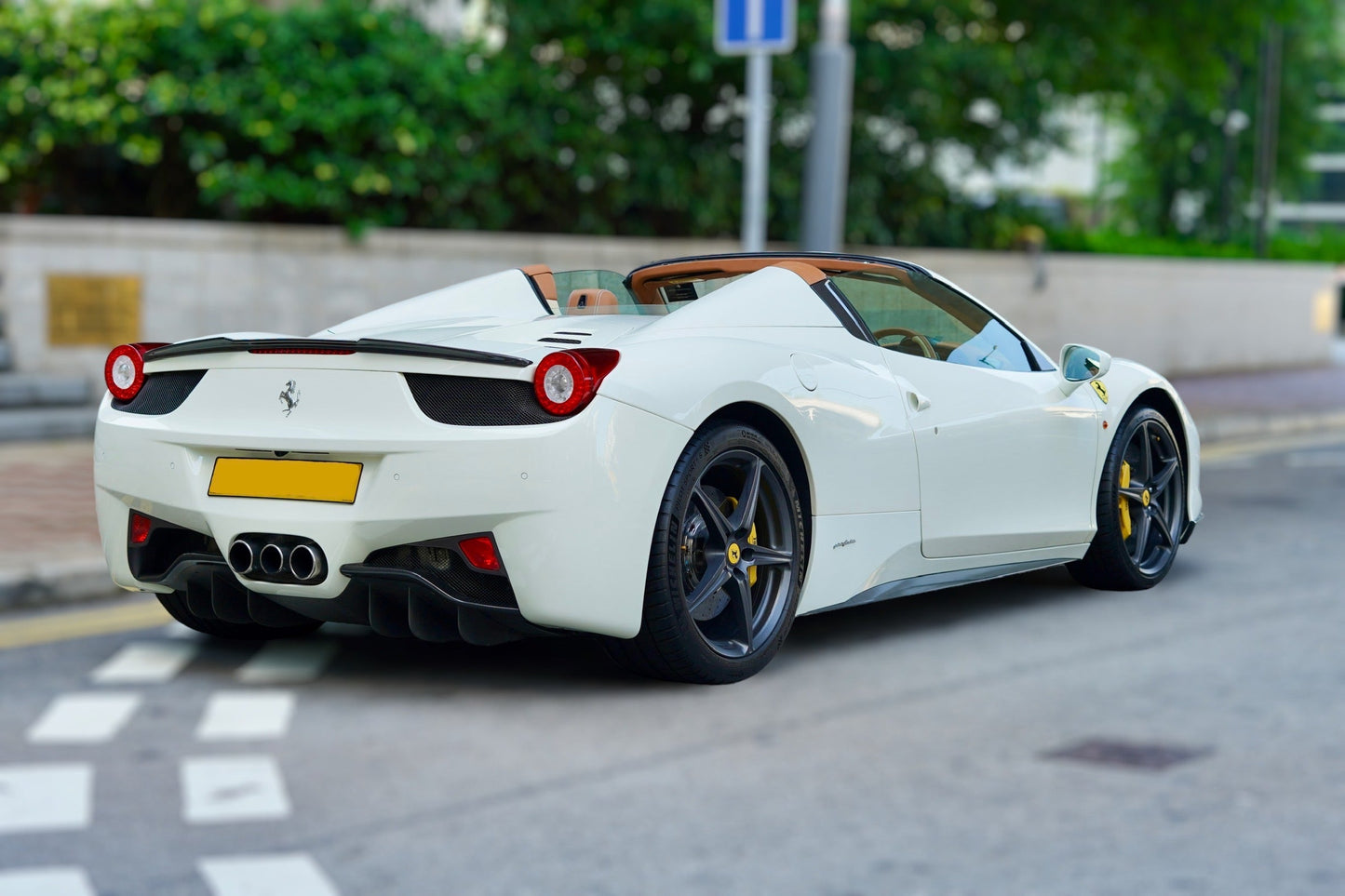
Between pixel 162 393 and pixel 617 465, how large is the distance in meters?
0.36

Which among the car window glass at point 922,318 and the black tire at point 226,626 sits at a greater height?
the car window glass at point 922,318

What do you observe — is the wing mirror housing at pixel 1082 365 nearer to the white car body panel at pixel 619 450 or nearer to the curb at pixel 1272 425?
the white car body panel at pixel 619 450

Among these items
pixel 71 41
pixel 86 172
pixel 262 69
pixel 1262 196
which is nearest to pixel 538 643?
pixel 1262 196

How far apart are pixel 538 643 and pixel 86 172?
19.4 ft

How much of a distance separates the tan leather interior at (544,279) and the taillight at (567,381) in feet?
0.76

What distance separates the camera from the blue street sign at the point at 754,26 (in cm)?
168

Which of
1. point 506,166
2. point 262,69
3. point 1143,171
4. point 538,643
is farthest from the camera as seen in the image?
point 506,166

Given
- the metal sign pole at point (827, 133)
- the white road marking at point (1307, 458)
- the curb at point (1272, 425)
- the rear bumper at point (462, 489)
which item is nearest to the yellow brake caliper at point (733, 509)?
the rear bumper at point (462, 489)

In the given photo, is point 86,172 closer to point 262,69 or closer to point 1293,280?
point 262,69

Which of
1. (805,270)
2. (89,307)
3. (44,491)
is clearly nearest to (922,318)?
(805,270)

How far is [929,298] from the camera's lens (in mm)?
1588

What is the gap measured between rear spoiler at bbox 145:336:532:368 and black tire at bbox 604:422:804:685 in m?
0.16

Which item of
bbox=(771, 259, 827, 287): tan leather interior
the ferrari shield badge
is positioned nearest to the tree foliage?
bbox=(771, 259, 827, 287): tan leather interior

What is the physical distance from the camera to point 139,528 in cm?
148
